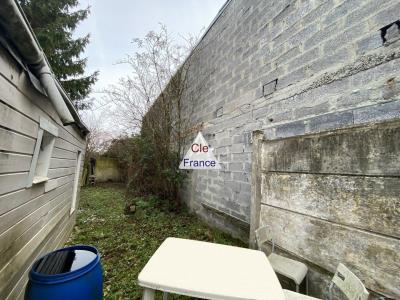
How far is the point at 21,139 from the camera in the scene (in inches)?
68.1

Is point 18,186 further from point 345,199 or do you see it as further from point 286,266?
point 345,199

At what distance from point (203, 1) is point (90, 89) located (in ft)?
20.4

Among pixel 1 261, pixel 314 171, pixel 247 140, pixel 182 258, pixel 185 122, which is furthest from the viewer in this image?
pixel 185 122

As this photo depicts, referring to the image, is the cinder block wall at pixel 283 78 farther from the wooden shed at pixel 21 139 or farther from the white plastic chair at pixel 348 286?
Result: the wooden shed at pixel 21 139

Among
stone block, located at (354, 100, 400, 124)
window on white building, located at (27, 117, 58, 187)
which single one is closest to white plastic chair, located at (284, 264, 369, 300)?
stone block, located at (354, 100, 400, 124)

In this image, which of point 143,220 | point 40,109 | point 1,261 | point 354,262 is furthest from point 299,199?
point 143,220

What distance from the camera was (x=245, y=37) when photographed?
3.81m

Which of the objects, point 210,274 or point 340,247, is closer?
point 210,274

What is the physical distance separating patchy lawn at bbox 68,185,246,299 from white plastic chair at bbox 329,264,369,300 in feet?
5.92

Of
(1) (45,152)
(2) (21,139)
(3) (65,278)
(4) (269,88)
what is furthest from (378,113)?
(1) (45,152)

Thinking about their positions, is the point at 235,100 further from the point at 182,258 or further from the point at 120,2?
the point at 120,2

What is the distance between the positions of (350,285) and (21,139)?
9.05 feet

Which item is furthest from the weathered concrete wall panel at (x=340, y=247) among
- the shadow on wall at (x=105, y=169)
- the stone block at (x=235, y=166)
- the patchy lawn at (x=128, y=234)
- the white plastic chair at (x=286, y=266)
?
the shadow on wall at (x=105, y=169)

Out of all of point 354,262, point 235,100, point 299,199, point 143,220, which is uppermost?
point 235,100
